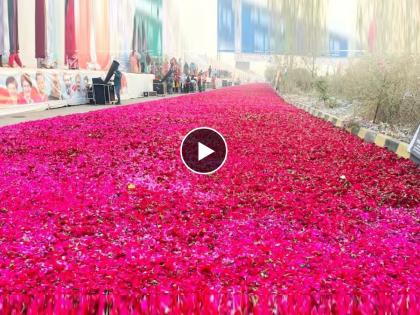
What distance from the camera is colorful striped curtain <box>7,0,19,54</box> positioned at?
47.1 feet

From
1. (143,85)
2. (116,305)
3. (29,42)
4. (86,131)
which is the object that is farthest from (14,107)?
(143,85)

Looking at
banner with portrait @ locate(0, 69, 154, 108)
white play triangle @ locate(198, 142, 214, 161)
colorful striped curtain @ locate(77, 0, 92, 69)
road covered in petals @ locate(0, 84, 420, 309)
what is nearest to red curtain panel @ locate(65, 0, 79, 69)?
colorful striped curtain @ locate(77, 0, 92, 69)

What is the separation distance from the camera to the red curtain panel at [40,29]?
637 inches

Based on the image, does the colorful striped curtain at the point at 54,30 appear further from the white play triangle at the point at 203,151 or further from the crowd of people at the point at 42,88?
the white play triangle at the point at 203,151

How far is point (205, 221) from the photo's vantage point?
2.98m

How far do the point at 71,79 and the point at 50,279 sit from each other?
15.0m

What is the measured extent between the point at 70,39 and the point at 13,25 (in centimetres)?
462

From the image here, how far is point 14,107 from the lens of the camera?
12.3m

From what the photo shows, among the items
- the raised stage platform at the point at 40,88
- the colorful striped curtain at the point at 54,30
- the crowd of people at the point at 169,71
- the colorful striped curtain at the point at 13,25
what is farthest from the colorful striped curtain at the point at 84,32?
the crowd of people at the point at 169,71

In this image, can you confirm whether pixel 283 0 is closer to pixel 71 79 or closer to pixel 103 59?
pixel 103 59

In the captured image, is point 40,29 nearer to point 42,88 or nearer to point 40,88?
point 42,88

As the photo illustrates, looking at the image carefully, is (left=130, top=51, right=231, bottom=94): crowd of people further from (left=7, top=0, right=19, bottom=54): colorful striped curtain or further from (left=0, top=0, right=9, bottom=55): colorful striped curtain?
(left=0, top=0, right=9, bottom=55): colorful striped curtain
